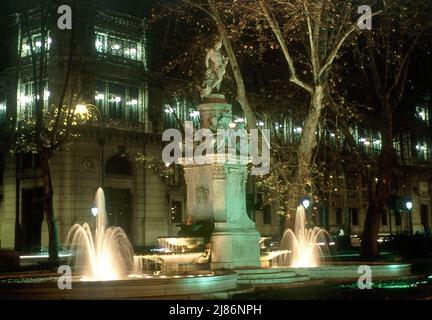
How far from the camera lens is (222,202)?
18.8 metres

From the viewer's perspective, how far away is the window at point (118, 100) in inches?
1750

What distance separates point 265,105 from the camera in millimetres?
36719

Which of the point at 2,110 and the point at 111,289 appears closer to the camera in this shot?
the point at 111,289

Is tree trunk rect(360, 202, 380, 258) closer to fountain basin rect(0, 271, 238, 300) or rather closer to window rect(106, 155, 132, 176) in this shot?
fountain basin rect(0, 271, 238, 300)

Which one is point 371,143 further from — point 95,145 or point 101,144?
point 101,144

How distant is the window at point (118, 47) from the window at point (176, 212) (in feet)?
34.2

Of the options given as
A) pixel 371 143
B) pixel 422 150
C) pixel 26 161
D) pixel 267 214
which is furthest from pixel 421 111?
pixel 26 161

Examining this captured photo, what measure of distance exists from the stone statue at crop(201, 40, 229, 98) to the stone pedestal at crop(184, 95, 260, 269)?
0.58m

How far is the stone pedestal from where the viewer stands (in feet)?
60.8

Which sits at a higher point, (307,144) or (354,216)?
(307,144)

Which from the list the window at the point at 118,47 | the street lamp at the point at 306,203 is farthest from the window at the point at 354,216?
the street lamp at the point at 306,203

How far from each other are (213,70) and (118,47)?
88.9 feet

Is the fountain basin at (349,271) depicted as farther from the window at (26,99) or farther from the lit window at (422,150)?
the lit window at (422,150)
